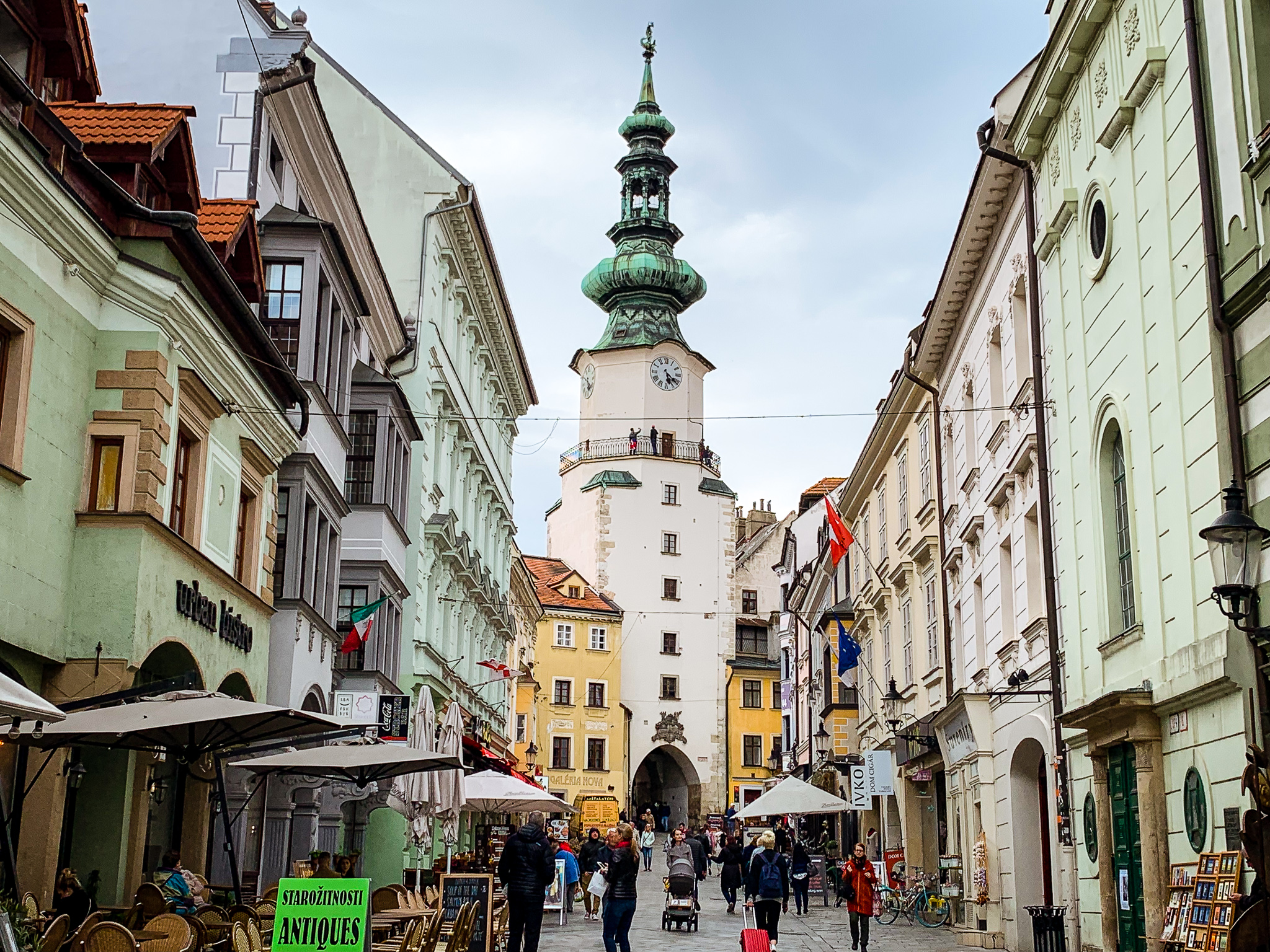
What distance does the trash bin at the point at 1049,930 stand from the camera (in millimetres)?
17094

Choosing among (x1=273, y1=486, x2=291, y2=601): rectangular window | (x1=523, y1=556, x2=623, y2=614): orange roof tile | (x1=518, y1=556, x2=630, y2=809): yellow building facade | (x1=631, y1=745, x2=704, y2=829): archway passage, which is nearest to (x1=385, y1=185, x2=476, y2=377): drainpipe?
(x1=273, y1=486, x2=291, y2=601): rectangular window

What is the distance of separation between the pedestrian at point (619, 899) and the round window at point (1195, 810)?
245 inches

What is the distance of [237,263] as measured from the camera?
19141mm

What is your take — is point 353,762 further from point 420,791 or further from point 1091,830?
point 1091,830

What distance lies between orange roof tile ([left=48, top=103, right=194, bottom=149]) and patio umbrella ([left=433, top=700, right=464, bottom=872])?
10.1m

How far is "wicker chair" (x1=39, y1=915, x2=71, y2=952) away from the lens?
34.1 ft

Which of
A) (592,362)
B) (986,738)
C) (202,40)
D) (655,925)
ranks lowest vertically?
(655,925)

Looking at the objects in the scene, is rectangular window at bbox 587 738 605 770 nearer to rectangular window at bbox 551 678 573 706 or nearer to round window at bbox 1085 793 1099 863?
rectangular window at bbox 551 678 573 706

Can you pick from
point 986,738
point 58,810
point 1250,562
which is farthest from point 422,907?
point 1250,562

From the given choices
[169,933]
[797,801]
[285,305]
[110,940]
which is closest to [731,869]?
[797,801]

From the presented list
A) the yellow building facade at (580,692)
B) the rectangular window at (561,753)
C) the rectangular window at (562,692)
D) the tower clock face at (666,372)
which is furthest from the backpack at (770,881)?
the tower clock face at (666,372)

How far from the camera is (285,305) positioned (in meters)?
23.0

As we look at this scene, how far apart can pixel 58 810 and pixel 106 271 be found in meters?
5.38

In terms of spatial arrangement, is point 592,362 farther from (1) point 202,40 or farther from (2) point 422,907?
(2) point 422,907
